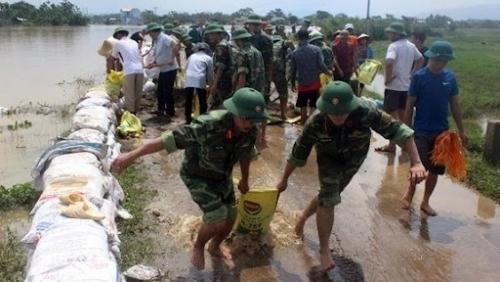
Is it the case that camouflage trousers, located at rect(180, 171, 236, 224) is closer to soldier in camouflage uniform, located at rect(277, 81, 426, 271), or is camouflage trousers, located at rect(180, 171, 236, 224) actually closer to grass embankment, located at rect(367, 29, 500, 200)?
soldier in camouflage uniform, located at rect(277, 81, 426, 271)

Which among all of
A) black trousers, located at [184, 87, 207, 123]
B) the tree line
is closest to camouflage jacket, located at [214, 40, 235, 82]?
black trousers, located at [184, 87, 207, 123]

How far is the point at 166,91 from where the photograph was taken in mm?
9531

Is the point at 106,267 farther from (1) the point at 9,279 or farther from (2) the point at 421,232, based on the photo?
(2) the point at 421,232

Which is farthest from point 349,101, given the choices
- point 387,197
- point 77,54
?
point 77,54

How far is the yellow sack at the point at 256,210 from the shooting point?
4434 millimetres

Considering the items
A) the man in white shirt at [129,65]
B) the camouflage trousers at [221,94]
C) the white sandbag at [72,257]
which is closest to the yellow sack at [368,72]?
the camouflage trousers at [221,94]

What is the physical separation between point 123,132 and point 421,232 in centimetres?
487

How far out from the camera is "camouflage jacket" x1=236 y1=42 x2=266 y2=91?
278 inches

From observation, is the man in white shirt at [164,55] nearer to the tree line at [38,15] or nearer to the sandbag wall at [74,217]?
the sandbag wall at [74,217]

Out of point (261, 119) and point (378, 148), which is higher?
point (261, 119)

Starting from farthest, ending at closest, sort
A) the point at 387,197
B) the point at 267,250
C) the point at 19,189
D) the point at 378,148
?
the point at 378,148
the point at 387,197
the point at 19,189
the point at 267,250

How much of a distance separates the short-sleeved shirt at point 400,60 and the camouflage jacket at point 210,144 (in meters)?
3.90

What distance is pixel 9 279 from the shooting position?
382cm

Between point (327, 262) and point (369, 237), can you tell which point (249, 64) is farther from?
point (327, 262)
